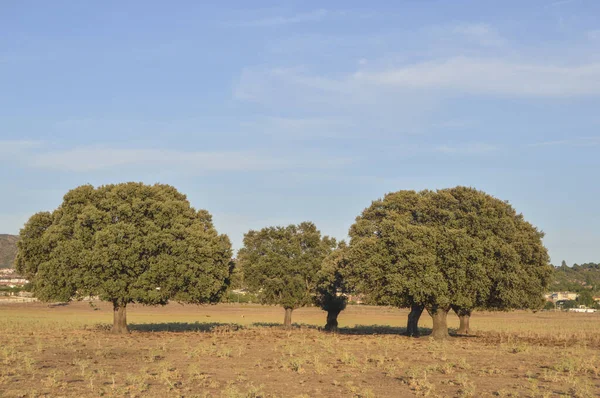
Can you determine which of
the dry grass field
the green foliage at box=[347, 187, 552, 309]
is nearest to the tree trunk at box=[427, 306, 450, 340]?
the green foliage at box=[347, 187, 552, 309]

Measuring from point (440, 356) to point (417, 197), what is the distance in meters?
18.0

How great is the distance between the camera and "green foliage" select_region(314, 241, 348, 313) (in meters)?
53.8

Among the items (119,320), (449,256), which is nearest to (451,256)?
(449,256)

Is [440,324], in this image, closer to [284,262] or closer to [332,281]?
[332,281]

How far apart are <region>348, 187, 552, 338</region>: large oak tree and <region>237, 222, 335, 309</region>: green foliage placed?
12201mm

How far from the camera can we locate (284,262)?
63.0 meters

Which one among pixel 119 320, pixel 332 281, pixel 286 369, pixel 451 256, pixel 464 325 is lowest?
pixel 286 369

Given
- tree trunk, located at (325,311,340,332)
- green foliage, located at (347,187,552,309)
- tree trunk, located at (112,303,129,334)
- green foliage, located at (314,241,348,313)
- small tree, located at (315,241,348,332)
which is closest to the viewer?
green foliage, located at (347,187,552,309)

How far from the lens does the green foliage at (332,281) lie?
53.8m

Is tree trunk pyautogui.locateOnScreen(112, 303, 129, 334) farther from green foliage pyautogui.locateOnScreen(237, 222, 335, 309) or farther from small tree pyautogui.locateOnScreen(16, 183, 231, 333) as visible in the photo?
green foliage pyautogui.locateOnScreen(237, 222, 335, 309)

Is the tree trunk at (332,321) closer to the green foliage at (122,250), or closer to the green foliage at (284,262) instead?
the green foliage at (284,262)

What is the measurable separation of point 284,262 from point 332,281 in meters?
7.77

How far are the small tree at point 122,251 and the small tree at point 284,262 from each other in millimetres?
9548

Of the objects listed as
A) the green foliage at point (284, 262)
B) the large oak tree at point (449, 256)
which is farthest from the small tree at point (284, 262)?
the large oak tree at point (449, 256)
